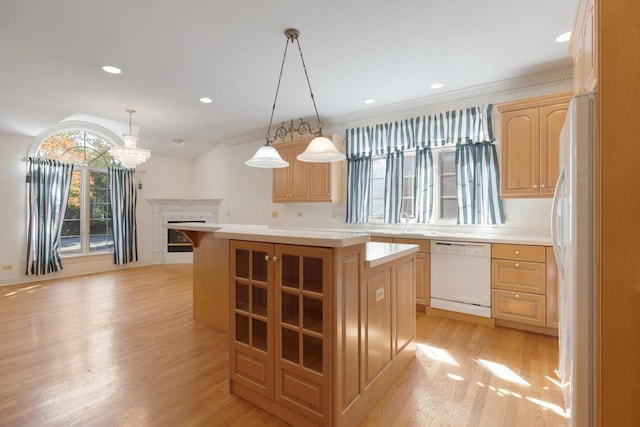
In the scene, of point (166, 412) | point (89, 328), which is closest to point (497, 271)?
point (166, 412)

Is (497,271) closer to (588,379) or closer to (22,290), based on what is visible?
Answer: (588,379)

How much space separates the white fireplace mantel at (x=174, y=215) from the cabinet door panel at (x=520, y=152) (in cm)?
555

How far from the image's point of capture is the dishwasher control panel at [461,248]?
124 inches

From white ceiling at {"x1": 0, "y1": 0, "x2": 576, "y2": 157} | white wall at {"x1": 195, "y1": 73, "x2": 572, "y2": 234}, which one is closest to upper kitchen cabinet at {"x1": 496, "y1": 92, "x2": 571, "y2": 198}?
white wall at {"x1": 195, "y1": 73, "x2": 572, "y2": 234}

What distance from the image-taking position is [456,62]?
309 centimetres

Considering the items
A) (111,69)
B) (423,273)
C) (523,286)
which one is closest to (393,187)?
(423,273)

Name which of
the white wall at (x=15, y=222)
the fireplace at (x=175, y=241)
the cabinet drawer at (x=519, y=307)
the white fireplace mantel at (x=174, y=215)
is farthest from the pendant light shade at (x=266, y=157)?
the fireplace at (x=175, y=241)

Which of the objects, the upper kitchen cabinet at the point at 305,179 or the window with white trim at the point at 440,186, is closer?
the window with white trim at the point at 440,186

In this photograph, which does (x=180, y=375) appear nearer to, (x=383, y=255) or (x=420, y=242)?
(x=383, y=255)

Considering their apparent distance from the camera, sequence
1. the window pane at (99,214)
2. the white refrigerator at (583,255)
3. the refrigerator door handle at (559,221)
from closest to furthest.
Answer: the white refrigerator at (583,255) < the refrigerator door handle at (559,221) < the window pane at (99,214)

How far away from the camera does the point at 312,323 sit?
1.58m

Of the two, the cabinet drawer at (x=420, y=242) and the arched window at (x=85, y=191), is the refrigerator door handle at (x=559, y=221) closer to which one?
the cabinet drawer at (x=420, y=242)

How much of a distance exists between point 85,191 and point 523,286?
7218 mm

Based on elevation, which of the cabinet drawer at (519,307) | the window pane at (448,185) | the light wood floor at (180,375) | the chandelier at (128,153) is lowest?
the light wood floor at (180,375)
